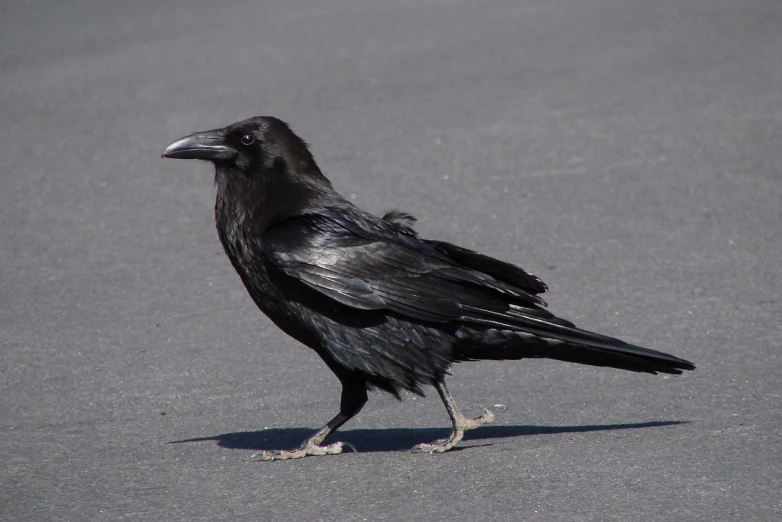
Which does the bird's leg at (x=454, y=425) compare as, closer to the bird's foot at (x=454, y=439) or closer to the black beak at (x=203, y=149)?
the bird's foot at (x=454, y=439)

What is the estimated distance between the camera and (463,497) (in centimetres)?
402

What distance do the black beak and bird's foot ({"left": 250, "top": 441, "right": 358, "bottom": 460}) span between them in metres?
1.30

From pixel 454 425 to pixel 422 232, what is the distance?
2.86 metres

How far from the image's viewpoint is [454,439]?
15.2 feet

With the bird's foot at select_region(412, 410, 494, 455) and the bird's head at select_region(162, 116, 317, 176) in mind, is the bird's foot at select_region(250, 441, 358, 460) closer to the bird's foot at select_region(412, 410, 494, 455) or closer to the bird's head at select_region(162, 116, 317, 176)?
the bird's foot at select_region(412, 410, 494, 455)

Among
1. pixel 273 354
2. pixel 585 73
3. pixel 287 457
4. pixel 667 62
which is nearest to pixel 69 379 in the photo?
pixel 273 354

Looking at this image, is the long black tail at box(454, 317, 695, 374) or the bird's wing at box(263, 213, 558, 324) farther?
the long black tail at box(454, 317, 695, 374)

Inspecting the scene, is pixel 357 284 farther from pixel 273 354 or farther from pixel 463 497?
pixel 273 354

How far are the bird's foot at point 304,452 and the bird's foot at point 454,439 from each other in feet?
1.02

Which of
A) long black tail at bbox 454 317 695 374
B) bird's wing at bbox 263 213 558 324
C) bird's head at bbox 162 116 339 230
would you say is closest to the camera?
bird's wing at bbox 263 213 558 324

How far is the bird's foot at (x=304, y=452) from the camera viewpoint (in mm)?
4578

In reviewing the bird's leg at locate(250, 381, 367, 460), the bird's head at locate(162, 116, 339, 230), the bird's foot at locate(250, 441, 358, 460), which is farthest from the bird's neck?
the bird's foot at locate(250, 441, 358, 460)

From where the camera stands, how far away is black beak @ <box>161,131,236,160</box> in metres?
4.97

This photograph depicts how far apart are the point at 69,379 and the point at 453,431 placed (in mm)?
1963
